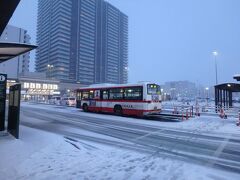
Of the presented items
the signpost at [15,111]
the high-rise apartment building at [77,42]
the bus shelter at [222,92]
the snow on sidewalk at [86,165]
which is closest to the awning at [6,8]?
the signpost at [15,111]

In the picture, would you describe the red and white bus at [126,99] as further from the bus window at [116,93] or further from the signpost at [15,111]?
the signpost at [15,111]

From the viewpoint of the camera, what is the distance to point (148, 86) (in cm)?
2033

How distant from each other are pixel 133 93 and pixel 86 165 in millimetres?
14645

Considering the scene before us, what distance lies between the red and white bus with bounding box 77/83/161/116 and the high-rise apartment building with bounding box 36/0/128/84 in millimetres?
126111

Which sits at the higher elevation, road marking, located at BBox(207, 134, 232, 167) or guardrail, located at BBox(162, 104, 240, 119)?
guardrail, located at BBox(162, 104, 240, 119)

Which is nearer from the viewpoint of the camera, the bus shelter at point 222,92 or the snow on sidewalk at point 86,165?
the snow on sidewalk at point 86,165

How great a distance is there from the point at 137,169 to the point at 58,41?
152 metres

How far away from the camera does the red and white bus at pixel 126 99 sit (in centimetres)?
2009

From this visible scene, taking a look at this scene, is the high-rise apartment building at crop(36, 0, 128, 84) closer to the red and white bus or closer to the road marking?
the red and white bus

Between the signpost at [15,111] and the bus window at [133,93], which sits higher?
the bus window at [133,93]

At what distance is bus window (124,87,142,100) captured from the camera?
20422mm

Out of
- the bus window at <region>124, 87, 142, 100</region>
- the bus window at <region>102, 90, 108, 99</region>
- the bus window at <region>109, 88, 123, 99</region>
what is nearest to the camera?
the bus window at <region>124, 87, 142, 100</region>

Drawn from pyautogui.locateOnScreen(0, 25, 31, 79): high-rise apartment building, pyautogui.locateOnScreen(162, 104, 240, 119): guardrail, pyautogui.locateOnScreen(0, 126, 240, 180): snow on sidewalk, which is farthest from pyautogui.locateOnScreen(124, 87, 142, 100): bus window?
pyautogui.locateOnScreen(0, 25, 31, 79): high-rise apartment building

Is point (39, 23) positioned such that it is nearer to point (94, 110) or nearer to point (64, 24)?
point (64, 24)
